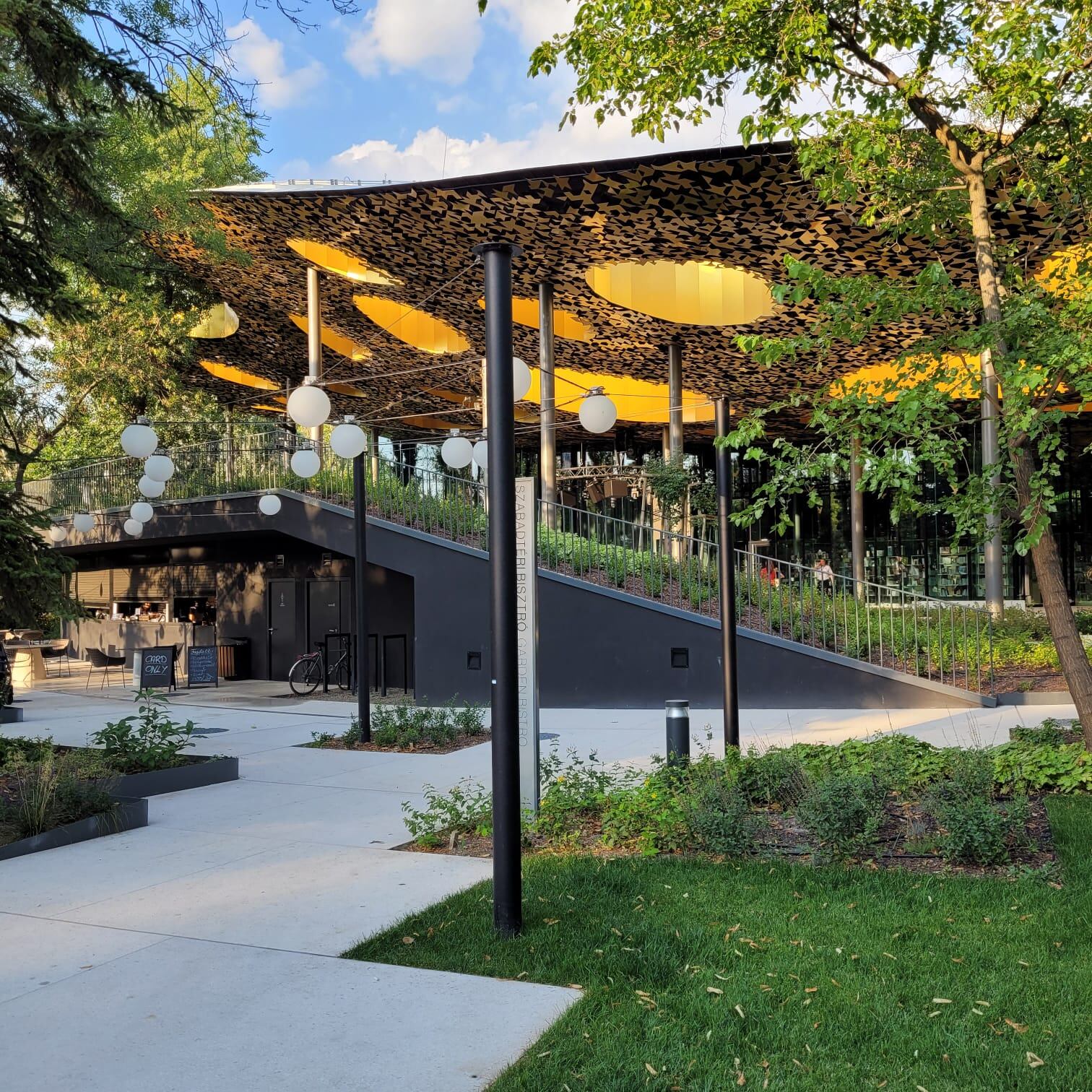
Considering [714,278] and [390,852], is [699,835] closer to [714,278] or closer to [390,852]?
[390,852]

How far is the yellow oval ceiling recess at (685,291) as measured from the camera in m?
21.7

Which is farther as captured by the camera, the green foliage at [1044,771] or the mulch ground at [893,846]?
the green foliage at [1044,771]

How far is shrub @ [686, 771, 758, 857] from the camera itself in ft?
20.8

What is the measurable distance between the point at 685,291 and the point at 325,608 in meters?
10.3

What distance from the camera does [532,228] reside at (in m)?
18.7

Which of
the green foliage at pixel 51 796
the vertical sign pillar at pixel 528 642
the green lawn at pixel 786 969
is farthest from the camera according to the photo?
the green foliage at pixel 51 796

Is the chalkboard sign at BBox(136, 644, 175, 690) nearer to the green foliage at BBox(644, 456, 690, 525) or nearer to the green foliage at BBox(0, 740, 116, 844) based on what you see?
the green foliage at BBox(0, 740, 116, 844)

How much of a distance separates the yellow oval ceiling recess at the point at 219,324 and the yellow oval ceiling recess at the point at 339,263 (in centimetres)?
536

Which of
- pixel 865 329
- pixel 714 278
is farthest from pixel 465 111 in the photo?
pixel 714 278

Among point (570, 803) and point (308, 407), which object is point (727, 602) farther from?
point (308, 407)

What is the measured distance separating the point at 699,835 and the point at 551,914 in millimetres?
1601

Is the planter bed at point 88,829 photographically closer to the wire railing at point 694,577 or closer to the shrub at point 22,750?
the shrub at point 22,750

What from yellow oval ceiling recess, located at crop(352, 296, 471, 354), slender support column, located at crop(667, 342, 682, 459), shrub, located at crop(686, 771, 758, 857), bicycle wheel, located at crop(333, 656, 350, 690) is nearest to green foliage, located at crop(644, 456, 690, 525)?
slender support column, located at crop(667, 342, 682, 459)

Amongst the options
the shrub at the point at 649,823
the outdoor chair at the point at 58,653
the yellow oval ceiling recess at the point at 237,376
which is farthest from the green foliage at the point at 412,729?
the yellow oval ceiling recess at the point at 237,376
